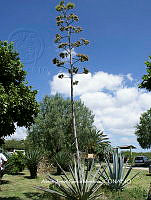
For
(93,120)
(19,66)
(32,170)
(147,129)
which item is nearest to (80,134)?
(93,120)

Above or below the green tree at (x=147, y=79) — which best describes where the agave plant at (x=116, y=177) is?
below

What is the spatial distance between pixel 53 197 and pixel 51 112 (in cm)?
A: 2503

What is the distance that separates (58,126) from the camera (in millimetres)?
31766

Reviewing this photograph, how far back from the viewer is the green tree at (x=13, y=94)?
9.78 meters

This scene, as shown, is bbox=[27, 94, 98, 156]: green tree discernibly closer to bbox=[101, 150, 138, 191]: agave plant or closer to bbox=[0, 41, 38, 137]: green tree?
bbox=[0, 41, 38, 137]: green tree

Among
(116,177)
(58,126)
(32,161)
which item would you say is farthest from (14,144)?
(116,177)

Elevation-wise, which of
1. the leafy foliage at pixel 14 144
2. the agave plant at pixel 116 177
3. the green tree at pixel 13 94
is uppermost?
the green tree at pixel 13 94

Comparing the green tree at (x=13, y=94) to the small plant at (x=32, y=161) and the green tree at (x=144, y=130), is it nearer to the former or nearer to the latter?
the small plant at (x=32, y=161)

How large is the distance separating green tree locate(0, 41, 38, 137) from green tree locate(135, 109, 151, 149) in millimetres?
40082

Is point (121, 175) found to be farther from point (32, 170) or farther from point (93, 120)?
point (93, 120)

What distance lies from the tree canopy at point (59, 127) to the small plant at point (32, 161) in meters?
13.2

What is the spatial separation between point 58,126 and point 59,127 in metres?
0.21

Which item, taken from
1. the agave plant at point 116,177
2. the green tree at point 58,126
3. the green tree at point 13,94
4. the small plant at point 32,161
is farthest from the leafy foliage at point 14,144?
the agave plant at point 116,177

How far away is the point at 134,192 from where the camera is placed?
9383 millimetres
